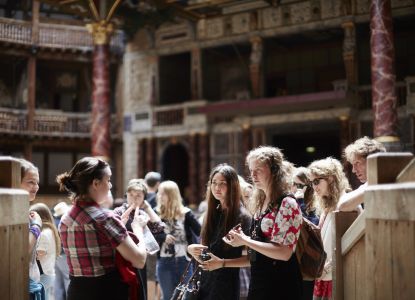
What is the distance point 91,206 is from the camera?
3467 millimetres

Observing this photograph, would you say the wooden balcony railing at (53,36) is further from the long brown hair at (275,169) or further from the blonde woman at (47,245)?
the long brown hair at (275,169)

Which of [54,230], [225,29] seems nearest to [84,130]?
[225,29]

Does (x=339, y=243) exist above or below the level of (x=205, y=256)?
above

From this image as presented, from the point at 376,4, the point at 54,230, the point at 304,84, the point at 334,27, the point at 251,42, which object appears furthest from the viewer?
the point at 304,84

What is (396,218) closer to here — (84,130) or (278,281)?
(278,281)

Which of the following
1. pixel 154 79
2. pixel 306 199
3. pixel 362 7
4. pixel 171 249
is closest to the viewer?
pixel 306 199

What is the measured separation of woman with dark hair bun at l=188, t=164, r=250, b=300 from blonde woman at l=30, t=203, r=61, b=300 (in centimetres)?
163

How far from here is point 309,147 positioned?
21797 millimetres

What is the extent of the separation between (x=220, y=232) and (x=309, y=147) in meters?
17.8

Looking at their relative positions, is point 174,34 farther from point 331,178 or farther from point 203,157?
Answer: point 331,178

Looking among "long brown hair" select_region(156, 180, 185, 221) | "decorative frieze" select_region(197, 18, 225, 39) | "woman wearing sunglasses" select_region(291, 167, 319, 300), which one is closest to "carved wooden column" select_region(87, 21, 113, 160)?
"decorative frieze" select_region(197, 18, 225, 39)

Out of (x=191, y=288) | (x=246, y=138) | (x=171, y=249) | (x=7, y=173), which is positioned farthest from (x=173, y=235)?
(x=246, y=138)

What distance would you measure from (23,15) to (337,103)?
12474 millimetres

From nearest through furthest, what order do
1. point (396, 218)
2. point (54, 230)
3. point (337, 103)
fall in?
point (396, 218) → point (54, 230) → point (337, 103)
